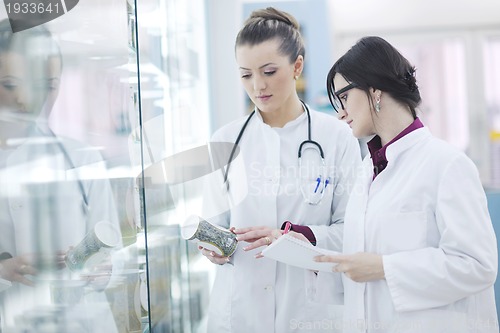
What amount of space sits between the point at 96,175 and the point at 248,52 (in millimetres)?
574

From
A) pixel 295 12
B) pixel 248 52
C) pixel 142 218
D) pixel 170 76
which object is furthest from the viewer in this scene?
pixel 295 12

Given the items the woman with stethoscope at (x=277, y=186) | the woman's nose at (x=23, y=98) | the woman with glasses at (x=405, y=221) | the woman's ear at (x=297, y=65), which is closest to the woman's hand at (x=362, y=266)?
the woman with glasses at (x=405, y=221)

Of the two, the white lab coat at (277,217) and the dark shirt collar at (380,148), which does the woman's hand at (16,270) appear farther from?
the dark shirt collar at (380,148)

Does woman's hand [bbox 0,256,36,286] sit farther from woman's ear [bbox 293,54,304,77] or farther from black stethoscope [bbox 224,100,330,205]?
woman's ear [bbox 293,54,304,77]

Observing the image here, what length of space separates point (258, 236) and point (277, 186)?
173 millimetres

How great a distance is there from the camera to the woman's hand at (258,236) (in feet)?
4.81

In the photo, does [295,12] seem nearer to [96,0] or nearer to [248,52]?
[248,52]

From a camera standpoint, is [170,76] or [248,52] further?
[170,76]

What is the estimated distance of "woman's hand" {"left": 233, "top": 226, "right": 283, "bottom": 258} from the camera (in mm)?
1465

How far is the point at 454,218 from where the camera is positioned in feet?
3.88

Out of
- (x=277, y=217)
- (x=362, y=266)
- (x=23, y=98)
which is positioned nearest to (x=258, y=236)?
(x=277, y=217)

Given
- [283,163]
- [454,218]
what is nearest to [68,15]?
[283,163]

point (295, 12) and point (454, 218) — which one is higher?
point (295, 12)

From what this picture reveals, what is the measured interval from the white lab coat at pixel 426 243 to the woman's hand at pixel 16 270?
730 mm
